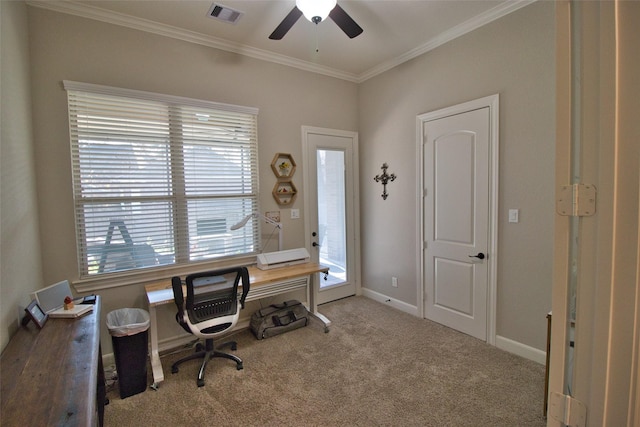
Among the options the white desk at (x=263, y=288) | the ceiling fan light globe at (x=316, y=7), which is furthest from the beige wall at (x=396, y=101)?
the ceiling fan light globe at (x=316, y=7)

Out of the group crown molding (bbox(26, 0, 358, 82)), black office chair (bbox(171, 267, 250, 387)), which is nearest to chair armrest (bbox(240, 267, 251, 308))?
black office chair (bbox(171, 267, 250, 387))

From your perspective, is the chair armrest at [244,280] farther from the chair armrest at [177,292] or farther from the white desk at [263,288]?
the chair armrest at [177,292]

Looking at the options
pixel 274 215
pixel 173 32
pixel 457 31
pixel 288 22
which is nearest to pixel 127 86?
pixel 173 32

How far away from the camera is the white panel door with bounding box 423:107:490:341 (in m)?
2.84

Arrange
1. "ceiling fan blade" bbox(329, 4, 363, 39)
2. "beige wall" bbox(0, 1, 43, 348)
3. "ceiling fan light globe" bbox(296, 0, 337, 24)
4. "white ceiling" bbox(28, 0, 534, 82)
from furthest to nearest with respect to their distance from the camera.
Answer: "white ceiling" bbox(28, 0, 534, 82) < "ceiling fan blade" bbox(329, 4, 363, 39) < "ceiling fan light globe" bbox(296, 0, 337, 24) < "beige wall" bbox(0, 1, 43, 348)

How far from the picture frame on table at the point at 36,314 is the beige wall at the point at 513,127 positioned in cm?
319

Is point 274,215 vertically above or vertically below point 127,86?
below

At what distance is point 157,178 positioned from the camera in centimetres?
275

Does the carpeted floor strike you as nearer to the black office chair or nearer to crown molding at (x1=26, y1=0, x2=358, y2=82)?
the black office chair

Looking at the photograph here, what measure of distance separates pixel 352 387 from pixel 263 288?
1243 mm

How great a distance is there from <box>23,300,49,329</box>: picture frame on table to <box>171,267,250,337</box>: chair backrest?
2.35ft

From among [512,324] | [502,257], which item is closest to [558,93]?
[502,257]

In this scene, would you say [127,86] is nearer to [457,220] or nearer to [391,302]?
[457,220]

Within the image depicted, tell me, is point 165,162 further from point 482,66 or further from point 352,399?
point 482,66
